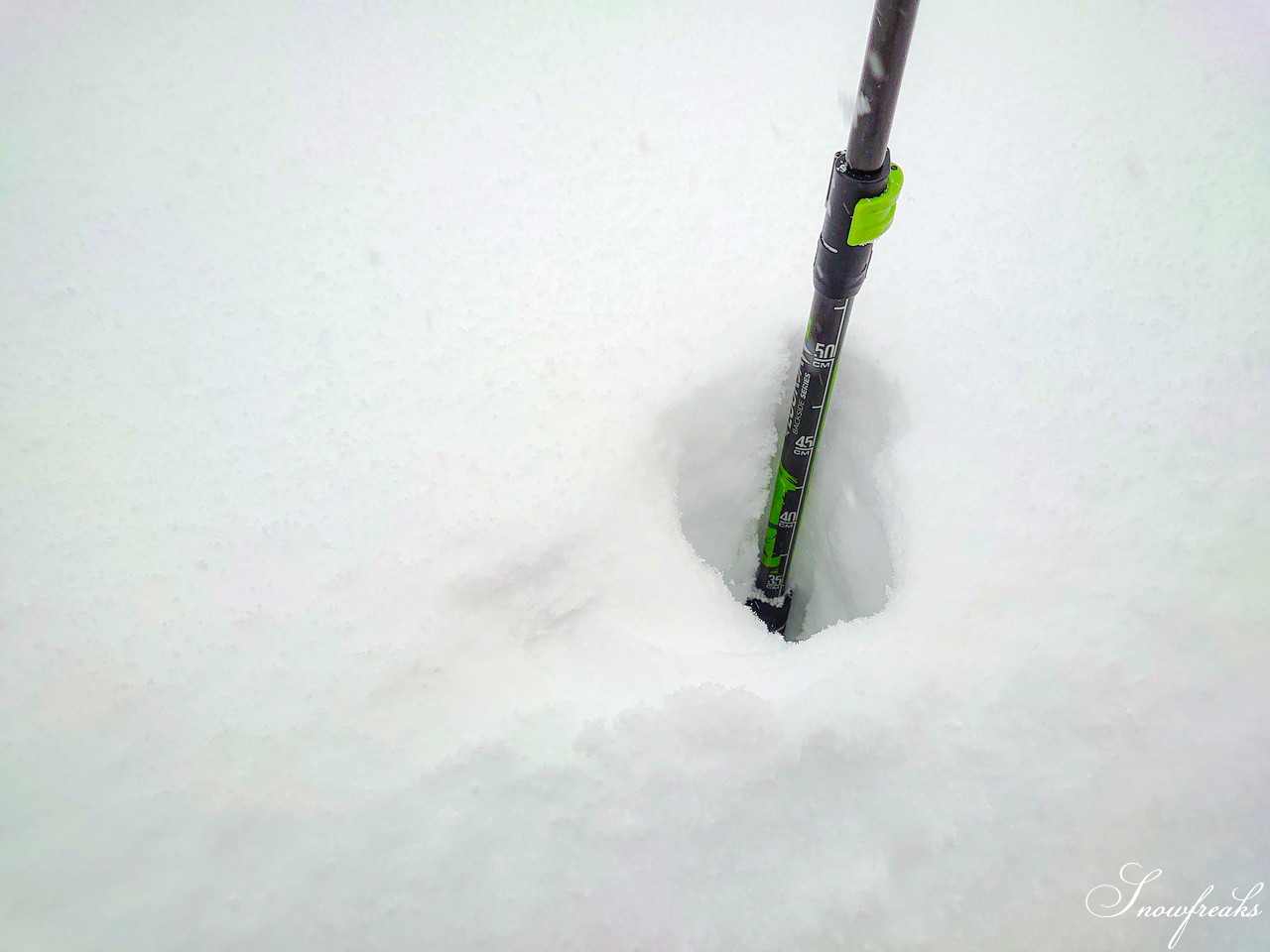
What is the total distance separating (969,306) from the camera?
45.1 inches

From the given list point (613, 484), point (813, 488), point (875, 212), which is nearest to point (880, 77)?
point (875, 212)

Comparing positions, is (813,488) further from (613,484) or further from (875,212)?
(875,212)

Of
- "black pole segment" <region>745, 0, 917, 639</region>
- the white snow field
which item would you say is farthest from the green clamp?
the white snow field

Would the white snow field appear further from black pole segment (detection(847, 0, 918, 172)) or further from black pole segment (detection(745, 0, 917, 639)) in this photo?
black pole segment (detection(847, 0, 918, 172))

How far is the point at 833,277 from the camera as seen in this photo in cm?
88

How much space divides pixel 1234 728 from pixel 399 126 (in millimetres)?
1493

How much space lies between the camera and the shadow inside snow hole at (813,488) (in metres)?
1.09

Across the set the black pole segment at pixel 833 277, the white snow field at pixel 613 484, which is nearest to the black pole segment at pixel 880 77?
the black pole segment at pixel 833 277

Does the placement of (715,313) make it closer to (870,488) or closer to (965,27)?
(870,488)

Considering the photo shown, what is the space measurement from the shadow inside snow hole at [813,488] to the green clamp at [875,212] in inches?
12.1

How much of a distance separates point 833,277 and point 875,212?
98mm

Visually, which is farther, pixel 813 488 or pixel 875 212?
pixel 813 488

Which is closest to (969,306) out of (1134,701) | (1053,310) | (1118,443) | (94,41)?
(1053,310)

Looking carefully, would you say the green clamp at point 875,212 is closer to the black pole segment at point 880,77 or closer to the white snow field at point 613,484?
the black pole segment at point 880,77
